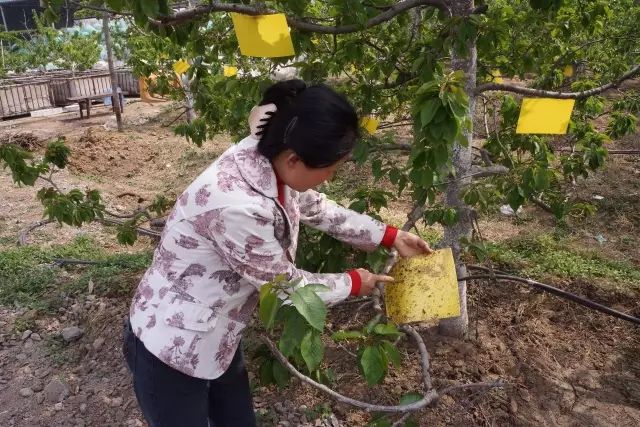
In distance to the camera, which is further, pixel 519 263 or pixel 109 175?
pixel 109 175

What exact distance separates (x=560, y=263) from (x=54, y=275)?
3.67 meters

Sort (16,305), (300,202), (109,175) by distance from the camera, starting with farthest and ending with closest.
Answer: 1. (109,175)
2. (16,305)
3. (300,202)

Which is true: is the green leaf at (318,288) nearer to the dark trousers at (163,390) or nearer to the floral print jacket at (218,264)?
the floral print jacket at (218,264)

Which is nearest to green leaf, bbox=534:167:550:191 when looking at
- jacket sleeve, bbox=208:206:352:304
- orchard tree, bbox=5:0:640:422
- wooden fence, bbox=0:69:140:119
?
orchard tree, bbox=5:0:640:422

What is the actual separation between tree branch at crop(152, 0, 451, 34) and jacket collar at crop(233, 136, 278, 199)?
689mm

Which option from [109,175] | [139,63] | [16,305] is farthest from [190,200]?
[109,175]

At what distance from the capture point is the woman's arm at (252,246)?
4.51ft

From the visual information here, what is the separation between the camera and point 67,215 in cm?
261

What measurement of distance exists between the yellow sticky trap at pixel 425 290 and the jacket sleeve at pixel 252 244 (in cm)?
36

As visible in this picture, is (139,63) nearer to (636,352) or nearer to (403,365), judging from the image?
(403,365)

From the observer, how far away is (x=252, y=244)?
1.38 metres

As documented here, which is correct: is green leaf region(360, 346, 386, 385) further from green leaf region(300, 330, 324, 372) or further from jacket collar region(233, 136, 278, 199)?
jacket collar region(233, 136, 278, 199)

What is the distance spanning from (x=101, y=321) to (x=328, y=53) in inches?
81.1

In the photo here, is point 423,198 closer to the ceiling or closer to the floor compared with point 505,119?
closer to the floor
